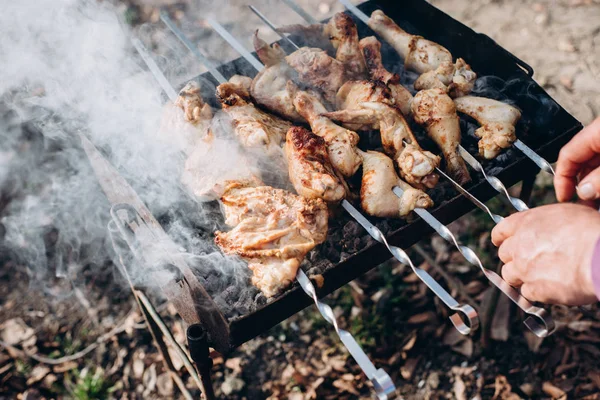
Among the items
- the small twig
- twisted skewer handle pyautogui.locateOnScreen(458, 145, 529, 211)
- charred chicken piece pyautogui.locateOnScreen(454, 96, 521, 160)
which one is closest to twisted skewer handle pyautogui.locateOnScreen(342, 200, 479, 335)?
twisted skewer handle pyautogui.locateOnScreen(458, 145, 529, 211)

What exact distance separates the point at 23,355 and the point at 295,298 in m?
2.84

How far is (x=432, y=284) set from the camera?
2.01 metres

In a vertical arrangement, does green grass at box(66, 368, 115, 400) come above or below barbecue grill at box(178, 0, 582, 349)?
below

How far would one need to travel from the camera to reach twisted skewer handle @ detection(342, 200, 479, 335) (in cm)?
188

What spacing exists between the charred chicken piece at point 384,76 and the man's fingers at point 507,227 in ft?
3.55

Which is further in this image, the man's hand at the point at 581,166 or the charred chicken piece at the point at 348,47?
the charred chicken piece at the point at 348,47

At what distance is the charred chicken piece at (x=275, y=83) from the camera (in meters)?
3.11

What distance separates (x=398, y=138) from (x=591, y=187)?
100 cm

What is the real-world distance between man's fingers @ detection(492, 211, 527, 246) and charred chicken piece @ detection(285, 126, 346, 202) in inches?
28.8

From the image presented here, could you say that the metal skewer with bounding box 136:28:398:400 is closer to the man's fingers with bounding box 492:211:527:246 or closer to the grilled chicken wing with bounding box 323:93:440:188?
the man's fingers with bounding box 492:211:527:246

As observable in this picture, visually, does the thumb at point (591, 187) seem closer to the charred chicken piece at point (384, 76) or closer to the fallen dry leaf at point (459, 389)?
the charred chicken piece at point (384, 76)

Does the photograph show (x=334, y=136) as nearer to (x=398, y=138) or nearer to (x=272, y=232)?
(x=398, y=138)

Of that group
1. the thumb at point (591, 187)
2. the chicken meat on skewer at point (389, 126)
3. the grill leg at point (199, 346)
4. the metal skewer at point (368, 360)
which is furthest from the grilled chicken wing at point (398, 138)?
the grill leg at point (199, 346)

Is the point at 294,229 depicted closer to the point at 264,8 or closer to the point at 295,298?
the point at 295,298
